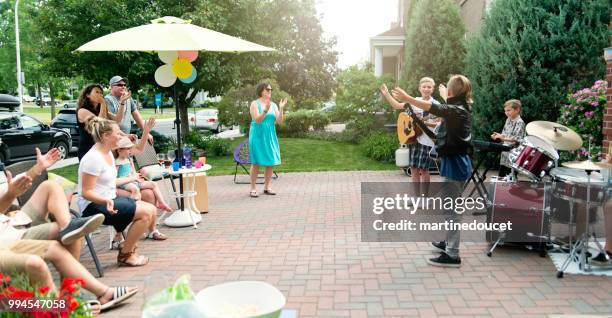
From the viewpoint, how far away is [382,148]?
12.7m

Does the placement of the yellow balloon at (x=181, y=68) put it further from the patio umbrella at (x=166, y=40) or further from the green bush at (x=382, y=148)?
the green bush at (x=382, y=148)

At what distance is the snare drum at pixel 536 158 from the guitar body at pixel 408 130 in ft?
5.53

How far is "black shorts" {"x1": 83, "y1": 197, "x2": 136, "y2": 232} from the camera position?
4.80 meters

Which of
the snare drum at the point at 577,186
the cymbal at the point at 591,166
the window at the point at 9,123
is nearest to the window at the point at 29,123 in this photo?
the window at the point at 9,123

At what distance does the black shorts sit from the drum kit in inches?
141

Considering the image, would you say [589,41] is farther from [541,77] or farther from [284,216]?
[284,216]

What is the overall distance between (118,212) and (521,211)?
3.98 m

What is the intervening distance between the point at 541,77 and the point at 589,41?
96 cm

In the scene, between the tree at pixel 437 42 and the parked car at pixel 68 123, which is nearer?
the tree at pixel 437 42

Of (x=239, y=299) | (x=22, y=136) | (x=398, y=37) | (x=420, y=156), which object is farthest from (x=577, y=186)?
(x=398, y=37)

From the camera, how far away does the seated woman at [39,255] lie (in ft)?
10.9

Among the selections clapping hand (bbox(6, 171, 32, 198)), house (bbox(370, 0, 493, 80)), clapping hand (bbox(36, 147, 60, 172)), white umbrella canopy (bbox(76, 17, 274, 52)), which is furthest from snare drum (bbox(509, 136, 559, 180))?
house (bbox(370, 0, 493, 80))

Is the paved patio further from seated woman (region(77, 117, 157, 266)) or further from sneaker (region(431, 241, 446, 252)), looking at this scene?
seated woman (region(77, 117, 157, 266))

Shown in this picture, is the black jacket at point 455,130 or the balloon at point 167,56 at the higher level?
the balloon at point 167,56
